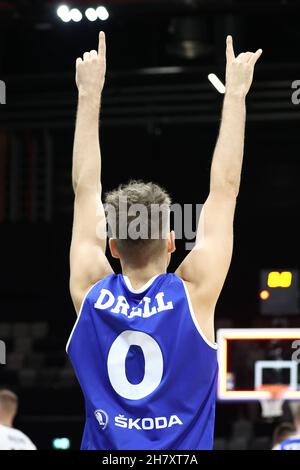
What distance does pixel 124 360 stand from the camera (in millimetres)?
2201

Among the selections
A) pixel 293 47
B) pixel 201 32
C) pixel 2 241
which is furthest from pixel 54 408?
pixel 293 47

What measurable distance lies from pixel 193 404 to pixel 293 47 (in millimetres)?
10753

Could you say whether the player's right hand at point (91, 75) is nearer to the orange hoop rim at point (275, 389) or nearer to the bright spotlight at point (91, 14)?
the bright spotlight at point (91, 14)

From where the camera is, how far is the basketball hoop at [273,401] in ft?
33.5

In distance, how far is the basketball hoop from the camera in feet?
33.5

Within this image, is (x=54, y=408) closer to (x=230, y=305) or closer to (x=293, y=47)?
(x=230, y=305)

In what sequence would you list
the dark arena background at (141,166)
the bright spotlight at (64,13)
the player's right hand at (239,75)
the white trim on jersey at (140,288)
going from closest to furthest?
the white trim on jersey at (140,288) < the player's right hand at (239,75) < the bright spotlight at (64,13) < the dark arena background at (141,166)

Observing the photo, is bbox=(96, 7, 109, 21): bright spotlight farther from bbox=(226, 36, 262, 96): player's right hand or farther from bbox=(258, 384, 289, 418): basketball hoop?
bbox=(226, 36, 262, 96): player's right hand

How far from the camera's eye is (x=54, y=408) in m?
11.2

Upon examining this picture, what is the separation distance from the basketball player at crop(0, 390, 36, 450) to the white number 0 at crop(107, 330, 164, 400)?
16.1 ft

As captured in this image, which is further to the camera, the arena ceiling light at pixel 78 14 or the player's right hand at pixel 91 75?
the arena ceiling light at pixel 78 14

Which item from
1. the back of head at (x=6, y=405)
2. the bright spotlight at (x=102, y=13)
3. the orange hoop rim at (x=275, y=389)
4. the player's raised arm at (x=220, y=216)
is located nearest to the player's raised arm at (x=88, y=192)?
the player's raised arm at (x=220, y=216)

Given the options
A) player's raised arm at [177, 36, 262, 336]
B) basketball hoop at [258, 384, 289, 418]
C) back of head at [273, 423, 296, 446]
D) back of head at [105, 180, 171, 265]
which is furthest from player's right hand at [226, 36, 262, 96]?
basketball hoop at [258, 384, 289, 418]

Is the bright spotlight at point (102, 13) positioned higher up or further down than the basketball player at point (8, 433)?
higher up
